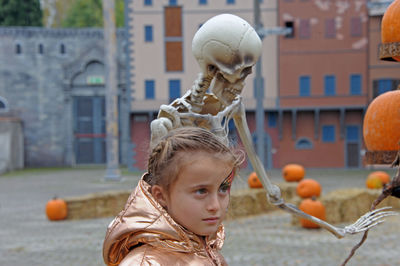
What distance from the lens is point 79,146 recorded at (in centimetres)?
2886

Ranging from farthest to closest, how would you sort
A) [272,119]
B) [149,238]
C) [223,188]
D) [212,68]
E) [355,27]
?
[272,119] < [355,27] < [212,68] < [223,188] < [149,238]

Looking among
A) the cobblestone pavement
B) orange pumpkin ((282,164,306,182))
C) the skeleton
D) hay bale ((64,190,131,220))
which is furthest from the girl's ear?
A: orange pumpkin ((282,164,306,182))

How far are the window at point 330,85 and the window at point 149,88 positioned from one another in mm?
8920

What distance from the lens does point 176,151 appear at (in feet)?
5.68

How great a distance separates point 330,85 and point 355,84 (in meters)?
1.23

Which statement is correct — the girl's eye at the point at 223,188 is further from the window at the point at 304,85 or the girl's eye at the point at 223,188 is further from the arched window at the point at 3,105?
the arched window at the point at 3,105

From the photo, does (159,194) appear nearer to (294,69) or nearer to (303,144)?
(294,69)

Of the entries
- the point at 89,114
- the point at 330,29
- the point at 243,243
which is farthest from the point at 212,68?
the point at 89,114

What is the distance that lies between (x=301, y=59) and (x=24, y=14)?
2077cm

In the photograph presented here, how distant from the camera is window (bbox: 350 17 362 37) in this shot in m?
24.3

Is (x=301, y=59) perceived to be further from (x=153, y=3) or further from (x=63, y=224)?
(x=63, y=224)

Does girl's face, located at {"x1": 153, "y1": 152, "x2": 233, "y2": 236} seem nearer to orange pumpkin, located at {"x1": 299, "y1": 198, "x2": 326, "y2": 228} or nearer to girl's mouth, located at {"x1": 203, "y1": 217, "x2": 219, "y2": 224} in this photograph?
girl's mouth, located at {"x1": 203, "y1": 217, "x2": 219, "y2": 224}

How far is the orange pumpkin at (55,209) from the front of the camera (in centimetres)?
965

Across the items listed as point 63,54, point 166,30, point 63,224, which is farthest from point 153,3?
point 63,224
